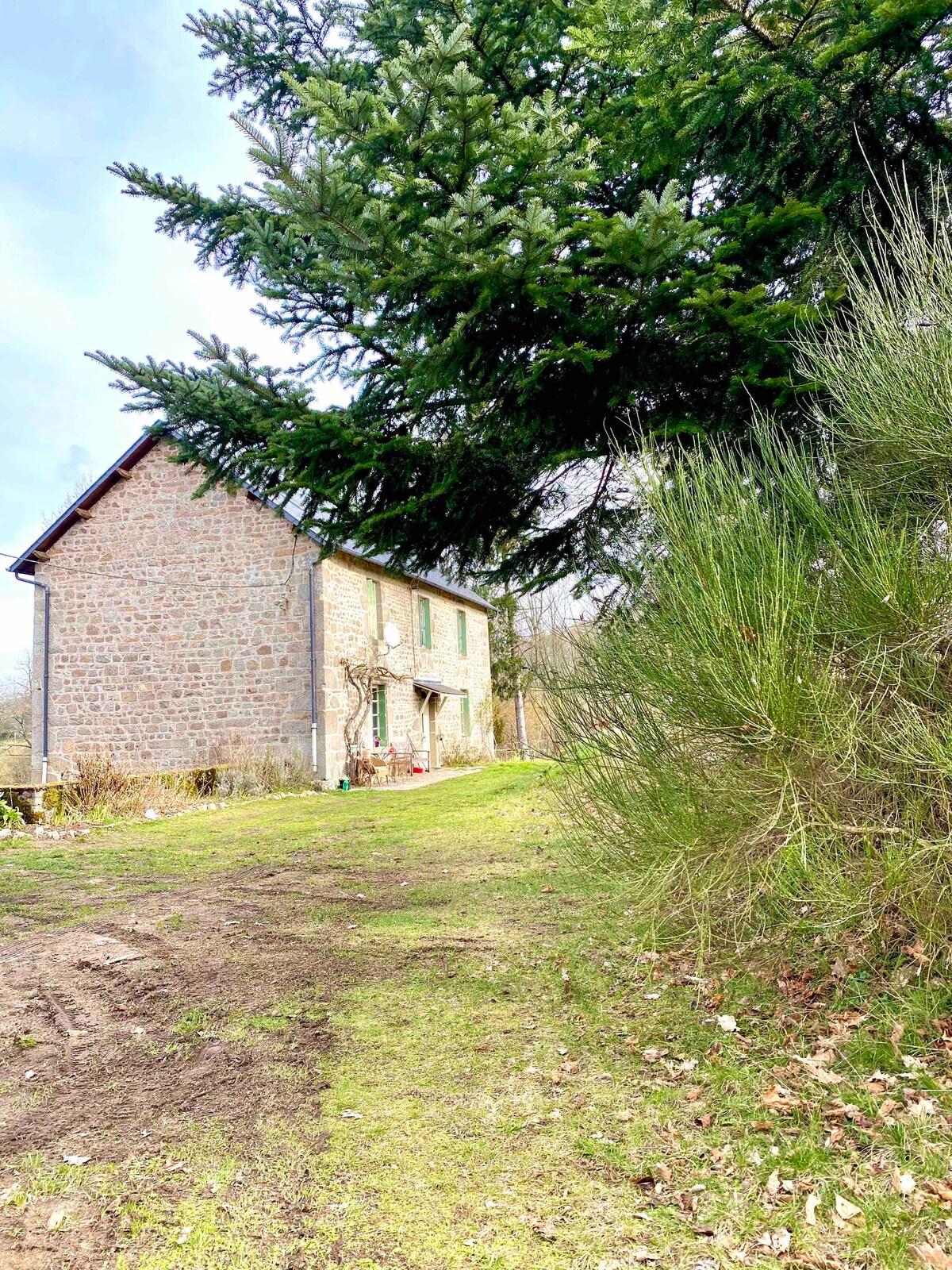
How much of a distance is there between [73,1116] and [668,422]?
4243mm

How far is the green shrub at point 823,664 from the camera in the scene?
3162 millimetres

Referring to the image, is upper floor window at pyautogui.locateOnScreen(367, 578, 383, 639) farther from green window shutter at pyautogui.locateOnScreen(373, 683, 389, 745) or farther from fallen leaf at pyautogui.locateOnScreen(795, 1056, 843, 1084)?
fallen leaf at pyautogui.locateOnScreen(795, 1056, 843, 1084)

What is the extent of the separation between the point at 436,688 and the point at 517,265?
1665cm

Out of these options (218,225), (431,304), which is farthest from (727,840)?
(218,225)

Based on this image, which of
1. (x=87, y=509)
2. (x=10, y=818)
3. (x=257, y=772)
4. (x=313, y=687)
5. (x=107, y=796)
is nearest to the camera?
(x=10, y=818)

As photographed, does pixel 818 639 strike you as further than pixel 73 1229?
Yes

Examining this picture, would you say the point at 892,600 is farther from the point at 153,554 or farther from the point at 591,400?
the point at 153,554

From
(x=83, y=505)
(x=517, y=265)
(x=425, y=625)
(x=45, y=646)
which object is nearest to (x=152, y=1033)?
(x=517, y=265)

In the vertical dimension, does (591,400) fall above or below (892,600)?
above

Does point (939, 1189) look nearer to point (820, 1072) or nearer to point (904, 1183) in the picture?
point (904, 1183)

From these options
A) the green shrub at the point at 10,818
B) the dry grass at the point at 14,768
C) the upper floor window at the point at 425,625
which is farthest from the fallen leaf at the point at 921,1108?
the dry grass at the point at 14,768

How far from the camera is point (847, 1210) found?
7.81 ft

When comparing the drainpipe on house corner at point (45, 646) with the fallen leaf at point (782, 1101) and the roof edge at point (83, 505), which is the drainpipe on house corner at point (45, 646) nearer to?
the roof edge at point (83, 505)

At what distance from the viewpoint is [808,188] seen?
459 cm
